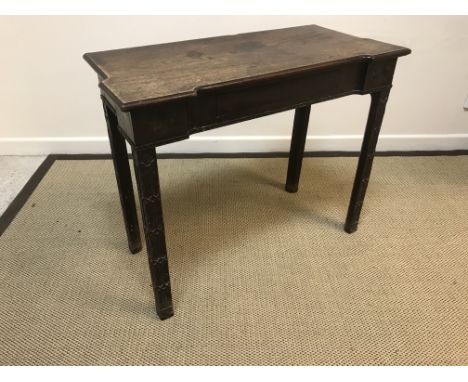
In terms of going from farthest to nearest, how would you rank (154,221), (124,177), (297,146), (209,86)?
(297,146) < (124,177) < (154,221) < (209,86)

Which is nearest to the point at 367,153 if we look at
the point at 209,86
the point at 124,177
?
the point at 209,86

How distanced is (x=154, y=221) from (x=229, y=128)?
3.50 feet

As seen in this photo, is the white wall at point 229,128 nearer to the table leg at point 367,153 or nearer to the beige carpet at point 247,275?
the beige carpet at point 247,275

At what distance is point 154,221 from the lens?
935 millimetres

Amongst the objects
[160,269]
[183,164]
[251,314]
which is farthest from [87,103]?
[251,314]

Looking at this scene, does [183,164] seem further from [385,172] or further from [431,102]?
[431,102]

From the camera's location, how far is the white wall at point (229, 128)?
5.28ft

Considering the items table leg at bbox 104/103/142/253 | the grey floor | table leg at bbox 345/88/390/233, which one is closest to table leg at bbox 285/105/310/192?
table leg at bbox 345/88/390/233

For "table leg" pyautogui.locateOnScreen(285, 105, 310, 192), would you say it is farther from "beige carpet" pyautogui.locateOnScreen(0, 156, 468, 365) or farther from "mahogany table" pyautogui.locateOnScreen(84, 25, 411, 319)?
"mahogany table" pyautogui.locateOnScreen(84, 25, 411, 319)

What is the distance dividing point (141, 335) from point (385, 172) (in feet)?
4.51

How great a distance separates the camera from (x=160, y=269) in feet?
3.35

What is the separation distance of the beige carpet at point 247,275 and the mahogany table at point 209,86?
15 centimetres

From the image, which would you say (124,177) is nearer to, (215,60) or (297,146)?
(215,60)

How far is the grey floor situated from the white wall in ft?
0.17
